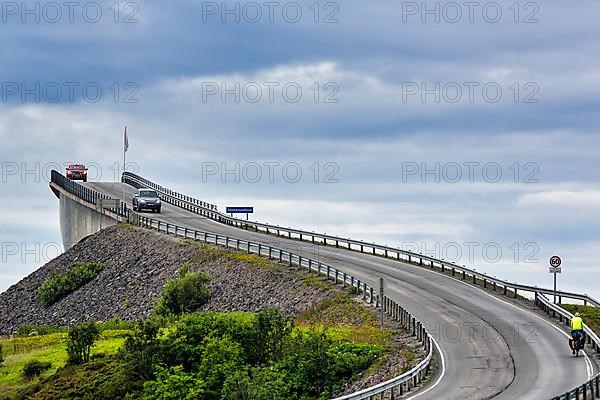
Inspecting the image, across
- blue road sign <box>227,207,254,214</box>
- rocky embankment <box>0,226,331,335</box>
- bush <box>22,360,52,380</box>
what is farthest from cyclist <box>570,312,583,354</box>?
blue road sign <box>227,207,254,214</box>

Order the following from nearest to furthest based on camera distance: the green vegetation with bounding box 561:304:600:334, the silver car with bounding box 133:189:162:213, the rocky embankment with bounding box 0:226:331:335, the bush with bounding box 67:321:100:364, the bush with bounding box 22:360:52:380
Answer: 1. the green vegetation with bounding box 561:304:600:334
2. the bush with bounding box 67:321:100:364
3. the bush with bounding box 22:360:52:380
4. the rocky embankment with bounding box 0:226:331:335
5. the silver car with bounding box 133:189:162:213

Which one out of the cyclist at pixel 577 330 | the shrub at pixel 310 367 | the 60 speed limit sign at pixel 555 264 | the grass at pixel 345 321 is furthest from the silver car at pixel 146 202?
the cyclist at pixel 577 330

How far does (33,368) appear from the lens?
47.5 metres

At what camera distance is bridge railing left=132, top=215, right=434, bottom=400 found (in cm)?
3161

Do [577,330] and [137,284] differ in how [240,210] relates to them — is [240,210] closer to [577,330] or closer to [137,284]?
[137,284]

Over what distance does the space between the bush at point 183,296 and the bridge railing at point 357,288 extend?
18.5ft

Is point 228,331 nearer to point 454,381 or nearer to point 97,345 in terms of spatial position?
point 454,381

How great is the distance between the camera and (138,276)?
246 feet

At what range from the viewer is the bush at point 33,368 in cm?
4731

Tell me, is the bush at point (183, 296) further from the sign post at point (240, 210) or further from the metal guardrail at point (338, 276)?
the sign post at point (240, 210)

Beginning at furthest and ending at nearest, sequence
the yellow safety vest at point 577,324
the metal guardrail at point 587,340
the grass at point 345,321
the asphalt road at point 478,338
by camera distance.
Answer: the grass at point 345,321, the yellow safety vest at point 577,324, the asphalt road at point 478,338, the metal guardrail at point 587,340

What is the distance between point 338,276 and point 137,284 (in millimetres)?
21311

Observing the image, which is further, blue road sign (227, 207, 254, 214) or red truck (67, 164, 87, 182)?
red truck (67, 164, 87, 182)

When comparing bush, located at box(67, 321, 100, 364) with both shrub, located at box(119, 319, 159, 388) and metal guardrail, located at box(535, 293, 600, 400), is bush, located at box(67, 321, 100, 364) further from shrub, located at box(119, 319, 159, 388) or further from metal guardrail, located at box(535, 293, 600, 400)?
metal guardrail, located at box(535, 293, 600, 400)
